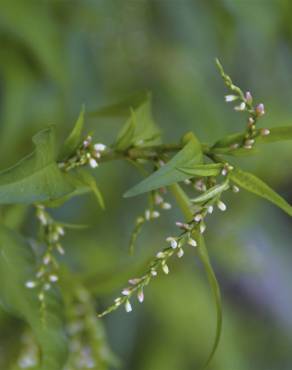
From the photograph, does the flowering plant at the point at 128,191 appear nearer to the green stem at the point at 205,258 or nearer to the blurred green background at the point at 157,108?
the green stem at the point at 205,258

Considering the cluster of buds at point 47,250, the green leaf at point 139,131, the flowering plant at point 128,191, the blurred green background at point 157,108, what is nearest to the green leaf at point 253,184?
the flowering plant at point 128,191

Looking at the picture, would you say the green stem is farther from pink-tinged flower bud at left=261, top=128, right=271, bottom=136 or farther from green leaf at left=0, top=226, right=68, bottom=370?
green leaf at left=0, top=226, right=68, bottom=370

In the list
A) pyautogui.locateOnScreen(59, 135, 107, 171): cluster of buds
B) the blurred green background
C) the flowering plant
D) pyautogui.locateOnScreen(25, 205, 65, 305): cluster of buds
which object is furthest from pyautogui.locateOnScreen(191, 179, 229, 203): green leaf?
the blurred green background

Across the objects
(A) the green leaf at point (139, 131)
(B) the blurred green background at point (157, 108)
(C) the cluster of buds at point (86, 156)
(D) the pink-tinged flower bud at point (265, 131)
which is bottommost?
(D) the pink-tinged flower bud at point (265, 131)

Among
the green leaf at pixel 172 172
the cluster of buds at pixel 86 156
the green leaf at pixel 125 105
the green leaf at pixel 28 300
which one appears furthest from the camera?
the green leaf at pixel 125 105

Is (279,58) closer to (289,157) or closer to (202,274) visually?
(289,157)

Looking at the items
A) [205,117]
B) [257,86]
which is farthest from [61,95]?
[257,86]
